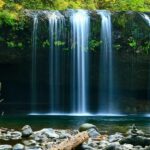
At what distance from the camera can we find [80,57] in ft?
87.5

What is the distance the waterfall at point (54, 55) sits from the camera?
86.7ft

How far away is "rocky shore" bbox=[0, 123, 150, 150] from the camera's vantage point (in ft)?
45.8

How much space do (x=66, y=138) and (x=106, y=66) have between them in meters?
11.2

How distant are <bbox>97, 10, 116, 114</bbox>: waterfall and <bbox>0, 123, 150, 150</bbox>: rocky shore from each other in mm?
9085

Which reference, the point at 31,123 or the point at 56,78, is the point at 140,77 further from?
the point at 31,123

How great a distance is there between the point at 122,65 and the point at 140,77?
1.04m

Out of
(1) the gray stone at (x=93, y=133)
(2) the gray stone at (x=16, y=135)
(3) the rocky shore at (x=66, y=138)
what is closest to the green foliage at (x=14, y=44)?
(3) the rocky shore at (x=66, y=138)

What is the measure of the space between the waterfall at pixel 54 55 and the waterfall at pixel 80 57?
64 centimetres

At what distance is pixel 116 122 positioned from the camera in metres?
21.8

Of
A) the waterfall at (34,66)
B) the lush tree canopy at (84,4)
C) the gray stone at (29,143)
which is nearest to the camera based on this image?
the gray stone at (29,143)

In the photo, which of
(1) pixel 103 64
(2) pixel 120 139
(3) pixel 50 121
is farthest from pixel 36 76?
(2) pixel 120 139

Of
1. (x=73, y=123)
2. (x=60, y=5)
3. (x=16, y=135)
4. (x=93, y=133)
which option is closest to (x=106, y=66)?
(x=60, y=5)

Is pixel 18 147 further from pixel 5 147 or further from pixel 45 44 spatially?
pixel 45 44

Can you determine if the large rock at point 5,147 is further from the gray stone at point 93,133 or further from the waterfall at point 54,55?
the waterfall at point 54,55
